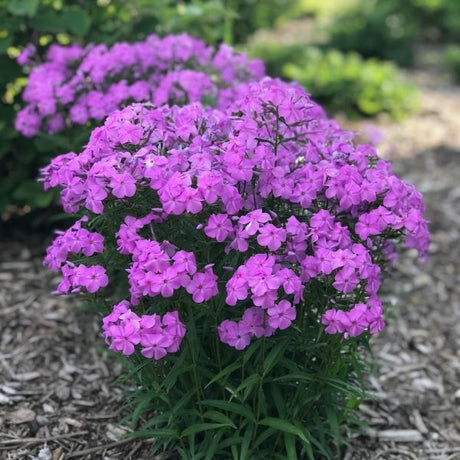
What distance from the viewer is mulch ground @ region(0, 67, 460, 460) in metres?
2.55

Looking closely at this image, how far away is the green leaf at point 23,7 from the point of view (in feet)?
10.6

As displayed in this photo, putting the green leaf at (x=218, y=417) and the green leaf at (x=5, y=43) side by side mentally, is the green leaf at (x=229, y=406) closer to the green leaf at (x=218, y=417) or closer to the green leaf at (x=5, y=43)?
the green leaf at (x=218, y=417)

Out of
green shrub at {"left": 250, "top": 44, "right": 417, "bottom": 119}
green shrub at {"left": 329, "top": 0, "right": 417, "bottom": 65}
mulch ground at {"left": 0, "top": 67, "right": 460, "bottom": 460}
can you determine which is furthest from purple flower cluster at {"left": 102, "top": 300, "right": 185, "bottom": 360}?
green shrub at {"left": 329, "top": 0, "right": 417, "bottom": 65}

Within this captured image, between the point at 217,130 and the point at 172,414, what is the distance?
2.89 feet

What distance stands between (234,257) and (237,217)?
5.1 inches

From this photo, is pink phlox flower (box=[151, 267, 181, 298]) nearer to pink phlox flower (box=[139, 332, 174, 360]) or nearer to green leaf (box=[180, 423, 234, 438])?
pink phlox flower (box=[139, 332, 174, 360])

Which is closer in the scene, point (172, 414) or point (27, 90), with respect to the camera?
point (172, 414)

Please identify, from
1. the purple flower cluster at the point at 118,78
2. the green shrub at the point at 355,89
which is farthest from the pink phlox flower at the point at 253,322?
the green shrub at the point at 355,89

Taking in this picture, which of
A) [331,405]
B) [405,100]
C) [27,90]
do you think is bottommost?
[405,100]

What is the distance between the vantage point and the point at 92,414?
105 inches

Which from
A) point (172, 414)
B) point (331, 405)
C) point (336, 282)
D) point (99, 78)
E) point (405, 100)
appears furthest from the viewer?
point (405, 100)

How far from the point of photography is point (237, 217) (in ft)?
6.38

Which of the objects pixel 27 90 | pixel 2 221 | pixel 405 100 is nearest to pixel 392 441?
pixel 27 90

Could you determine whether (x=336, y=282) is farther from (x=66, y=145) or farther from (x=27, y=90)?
(x=27, y=90)
